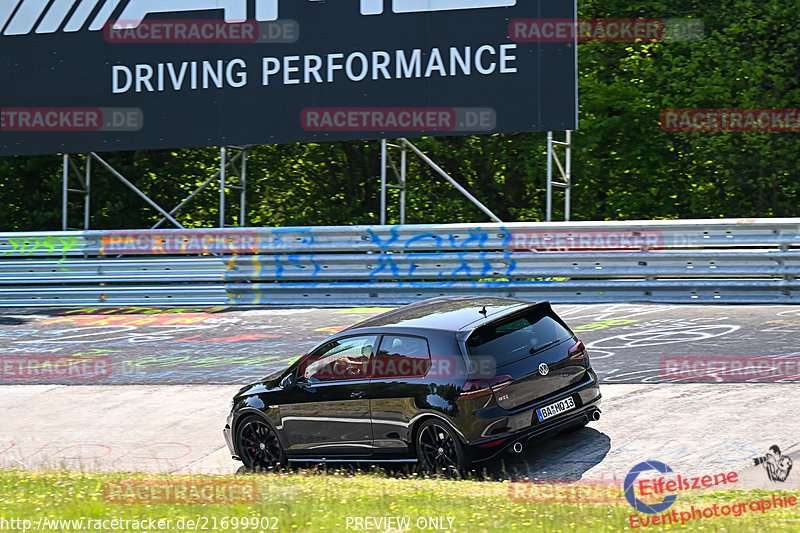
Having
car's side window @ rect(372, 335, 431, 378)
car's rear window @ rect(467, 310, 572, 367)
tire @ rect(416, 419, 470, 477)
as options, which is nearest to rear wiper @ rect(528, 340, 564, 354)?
car's rear window @ rect(467, 310, 572, 367)

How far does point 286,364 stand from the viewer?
12.4m

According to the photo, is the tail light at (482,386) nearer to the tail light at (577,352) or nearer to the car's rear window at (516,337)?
the car's rear window at (516,337)

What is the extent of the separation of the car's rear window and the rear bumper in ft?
1.43

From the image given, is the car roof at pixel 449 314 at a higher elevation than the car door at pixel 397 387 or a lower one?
higher

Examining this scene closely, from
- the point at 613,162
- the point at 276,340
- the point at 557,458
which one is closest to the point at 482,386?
the point at 557,458

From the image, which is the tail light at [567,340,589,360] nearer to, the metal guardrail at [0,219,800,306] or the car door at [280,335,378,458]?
the car door at [280,335,378,458]

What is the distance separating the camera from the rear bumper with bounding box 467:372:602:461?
7.69m

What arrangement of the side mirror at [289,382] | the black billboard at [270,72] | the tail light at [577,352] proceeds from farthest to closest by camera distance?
the black billboard at [270,72]
the side mirror at [289,382]
the tail light at [577,352]

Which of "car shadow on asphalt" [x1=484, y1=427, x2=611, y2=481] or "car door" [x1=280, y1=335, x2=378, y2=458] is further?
"car door" [x1=280, y1=335, x2=378, y2=458]

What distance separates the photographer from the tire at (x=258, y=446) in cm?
902

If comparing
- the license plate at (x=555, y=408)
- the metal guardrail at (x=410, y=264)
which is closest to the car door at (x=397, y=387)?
the license plate at (x=555, y=408)

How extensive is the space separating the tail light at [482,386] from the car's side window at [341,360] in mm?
1083

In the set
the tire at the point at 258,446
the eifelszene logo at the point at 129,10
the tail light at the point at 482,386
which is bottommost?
the tire at the point at 258,446

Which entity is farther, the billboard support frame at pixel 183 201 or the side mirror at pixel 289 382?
the billboard support frame at pixel 183 201
